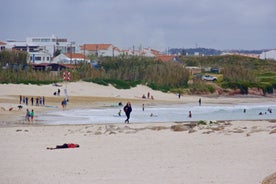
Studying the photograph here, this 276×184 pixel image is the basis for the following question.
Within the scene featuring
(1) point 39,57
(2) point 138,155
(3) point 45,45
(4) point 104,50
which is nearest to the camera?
(2) point 138,155

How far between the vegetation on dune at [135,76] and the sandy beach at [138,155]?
119 feet

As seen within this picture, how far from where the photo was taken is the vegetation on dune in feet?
203

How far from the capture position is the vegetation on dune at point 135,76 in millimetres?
61906

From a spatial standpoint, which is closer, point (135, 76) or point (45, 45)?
point (135, 76)

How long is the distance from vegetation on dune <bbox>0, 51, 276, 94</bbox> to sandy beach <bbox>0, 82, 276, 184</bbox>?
36174 mm

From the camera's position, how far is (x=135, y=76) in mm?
71562

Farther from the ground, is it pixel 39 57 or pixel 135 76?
pixel 39 57

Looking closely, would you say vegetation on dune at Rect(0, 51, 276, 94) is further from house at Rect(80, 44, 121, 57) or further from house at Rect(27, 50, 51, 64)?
house at Rect(80, 44, 121, 57)

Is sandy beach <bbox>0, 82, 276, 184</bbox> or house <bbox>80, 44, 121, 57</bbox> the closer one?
sandy beach <bbox>0, 82, 276, 184</bbox>

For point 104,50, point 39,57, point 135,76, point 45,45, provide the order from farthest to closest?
point 104,50
point 45,45
point 39,57
point 135,76

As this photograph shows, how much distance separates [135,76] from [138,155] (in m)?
55.6

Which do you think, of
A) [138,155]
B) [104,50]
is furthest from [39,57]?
[138,155]

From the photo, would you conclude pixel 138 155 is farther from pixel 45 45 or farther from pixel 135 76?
pixel 45 45

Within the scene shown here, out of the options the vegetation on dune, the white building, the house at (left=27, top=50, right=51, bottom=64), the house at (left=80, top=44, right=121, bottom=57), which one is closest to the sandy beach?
the vegetation on dune
